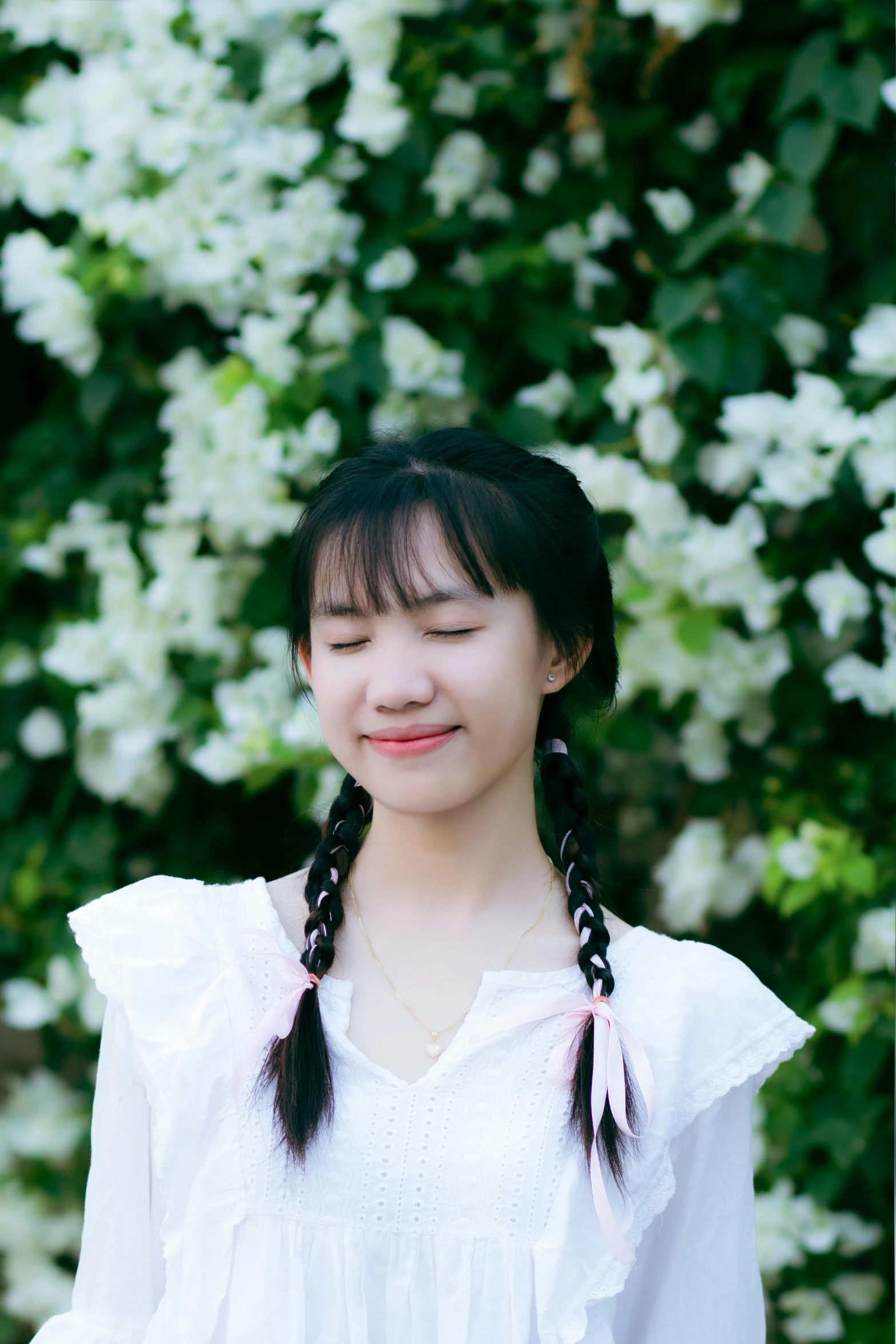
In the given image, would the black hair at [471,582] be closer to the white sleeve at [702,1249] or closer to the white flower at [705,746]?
the white sleeve at [702,1249]

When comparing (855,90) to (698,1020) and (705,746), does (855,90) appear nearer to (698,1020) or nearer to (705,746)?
(705,746)

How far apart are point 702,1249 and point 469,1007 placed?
1.02 ft

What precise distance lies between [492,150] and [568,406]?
423 mm

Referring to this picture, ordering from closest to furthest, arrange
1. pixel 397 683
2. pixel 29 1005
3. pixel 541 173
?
pixel 397 683 → pixel 541 173 → pixel 29 1005

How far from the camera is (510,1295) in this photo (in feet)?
3.66

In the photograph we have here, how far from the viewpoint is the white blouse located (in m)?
1.12

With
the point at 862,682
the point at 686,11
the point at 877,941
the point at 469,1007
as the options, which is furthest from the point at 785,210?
the point at 469,1007

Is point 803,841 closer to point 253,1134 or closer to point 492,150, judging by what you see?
point 253,1134

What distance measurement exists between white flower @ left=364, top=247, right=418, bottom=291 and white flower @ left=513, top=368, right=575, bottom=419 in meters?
0.24

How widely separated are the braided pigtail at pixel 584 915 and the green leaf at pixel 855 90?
38.6 inches

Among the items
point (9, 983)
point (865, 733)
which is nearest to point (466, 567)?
point (865, 733)

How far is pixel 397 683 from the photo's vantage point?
1.11 meters

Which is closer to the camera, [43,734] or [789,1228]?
[789,1228]

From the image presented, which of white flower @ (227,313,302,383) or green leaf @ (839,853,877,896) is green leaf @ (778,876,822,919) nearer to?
green leaf @ (839,853,877,896)
